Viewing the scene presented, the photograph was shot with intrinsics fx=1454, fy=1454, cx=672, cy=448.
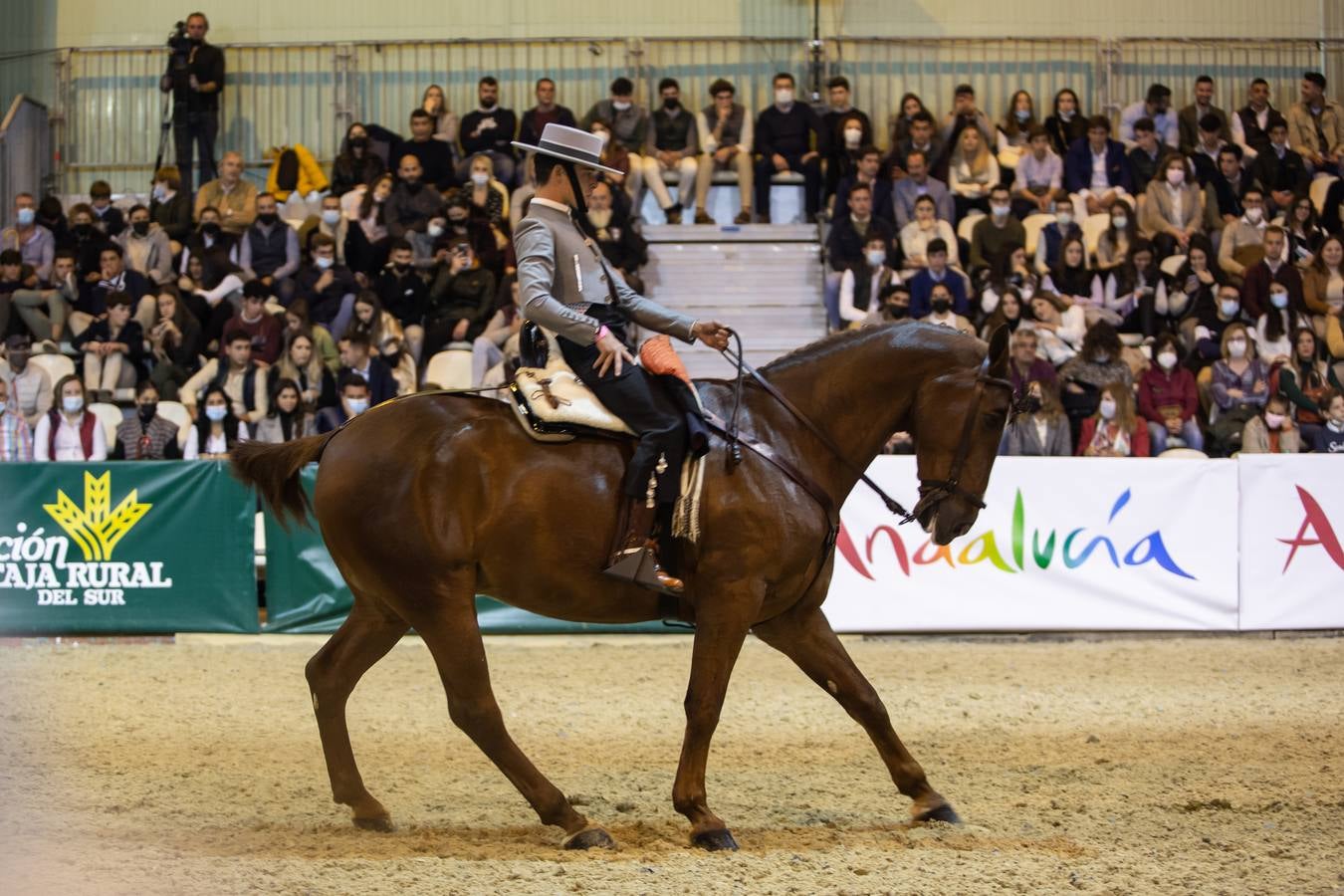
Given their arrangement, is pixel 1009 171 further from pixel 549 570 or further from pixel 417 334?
pixel 549 570

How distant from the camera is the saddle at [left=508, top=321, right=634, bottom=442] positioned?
5949mm

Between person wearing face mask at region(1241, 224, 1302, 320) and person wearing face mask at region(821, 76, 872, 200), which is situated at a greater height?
person wearing face mask at region(821, 76, 872, 200)

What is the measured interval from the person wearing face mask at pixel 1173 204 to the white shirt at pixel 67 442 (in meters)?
11.9

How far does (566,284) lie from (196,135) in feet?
46.9

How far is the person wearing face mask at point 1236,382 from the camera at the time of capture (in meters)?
14.5

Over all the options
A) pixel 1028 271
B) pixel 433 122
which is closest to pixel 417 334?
pixel 433 122

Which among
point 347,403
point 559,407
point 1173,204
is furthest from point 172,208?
point 559,407

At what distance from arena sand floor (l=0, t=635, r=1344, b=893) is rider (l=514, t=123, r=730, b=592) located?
131cm

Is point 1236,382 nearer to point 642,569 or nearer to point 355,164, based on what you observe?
point 355,164

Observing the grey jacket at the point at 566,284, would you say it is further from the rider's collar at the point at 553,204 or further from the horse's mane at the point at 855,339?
the horse's mane at the point at 855,339

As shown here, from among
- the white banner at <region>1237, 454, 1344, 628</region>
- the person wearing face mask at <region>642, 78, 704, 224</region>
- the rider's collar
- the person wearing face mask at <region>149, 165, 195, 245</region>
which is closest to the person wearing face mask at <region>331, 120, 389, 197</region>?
the person wearing face mask at <region>149, 165, 195, 245</region>

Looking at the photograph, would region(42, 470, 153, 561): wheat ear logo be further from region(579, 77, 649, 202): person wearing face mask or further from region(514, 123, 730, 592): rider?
region(579, 77, 649, 202): person wearing face mask

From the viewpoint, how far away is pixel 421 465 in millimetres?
5914

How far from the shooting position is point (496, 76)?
19.5m
